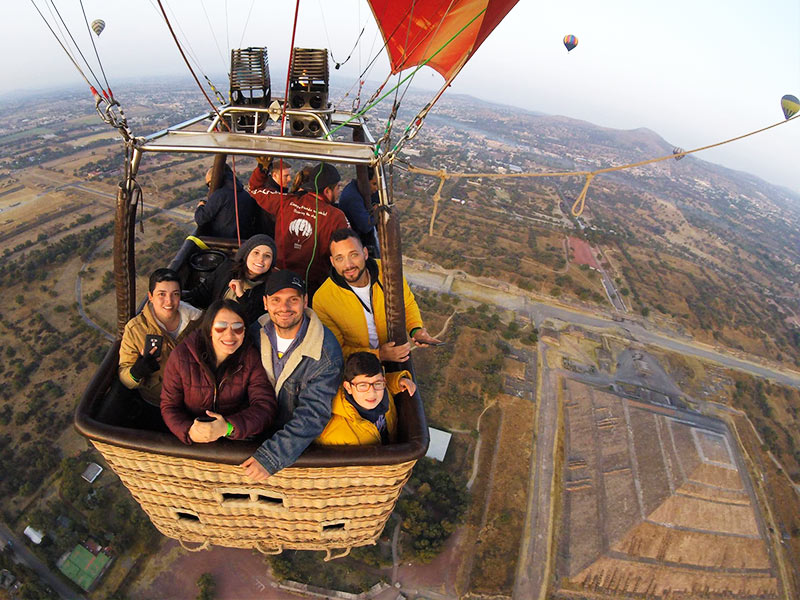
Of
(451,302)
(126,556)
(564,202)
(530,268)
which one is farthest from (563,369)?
(564,202)

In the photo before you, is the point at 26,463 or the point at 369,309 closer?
the point at 369,309

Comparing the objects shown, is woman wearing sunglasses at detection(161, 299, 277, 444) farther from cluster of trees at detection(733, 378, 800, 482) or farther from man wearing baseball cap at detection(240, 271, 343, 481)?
cluster of trees at detection(733, 378, 800, 482)

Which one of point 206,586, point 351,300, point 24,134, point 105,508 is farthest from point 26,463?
point 24,134

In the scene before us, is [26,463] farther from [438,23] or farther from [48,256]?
[438,23]

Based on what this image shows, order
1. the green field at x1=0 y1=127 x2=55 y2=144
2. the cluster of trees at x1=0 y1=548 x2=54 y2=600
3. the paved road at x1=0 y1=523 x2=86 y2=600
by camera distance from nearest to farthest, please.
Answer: the cluster of trees at x1=0 y1=548 x2=54 y2=600, the paved road at x1=0 y1=523 x2=86 y2=600, the green field at x1=0 y1=127 x2=55 y2=144

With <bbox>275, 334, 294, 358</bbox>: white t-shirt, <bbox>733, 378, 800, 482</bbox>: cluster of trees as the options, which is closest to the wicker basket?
<bbox>275, 334, 294, 358</bbox>: white t-shirt

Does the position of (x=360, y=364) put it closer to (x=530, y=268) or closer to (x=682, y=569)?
(x=682, y=569)
